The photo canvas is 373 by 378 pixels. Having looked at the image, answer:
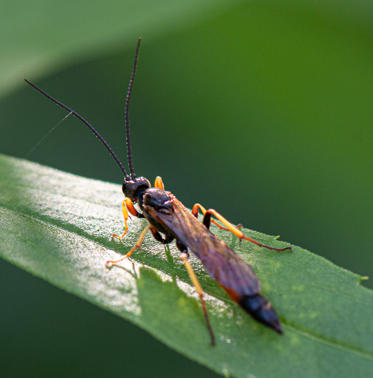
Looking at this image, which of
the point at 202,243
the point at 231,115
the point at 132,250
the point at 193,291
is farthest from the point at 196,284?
the point at 231,115

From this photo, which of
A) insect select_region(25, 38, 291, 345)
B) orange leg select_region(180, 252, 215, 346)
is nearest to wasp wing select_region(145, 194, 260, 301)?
insect select_region(25, 38, 291, 345)

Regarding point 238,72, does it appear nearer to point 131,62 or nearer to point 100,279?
point 131,62

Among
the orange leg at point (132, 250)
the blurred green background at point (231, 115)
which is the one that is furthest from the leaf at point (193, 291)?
the blurred green background at point (231, 115)

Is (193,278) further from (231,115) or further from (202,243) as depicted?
(231,115)

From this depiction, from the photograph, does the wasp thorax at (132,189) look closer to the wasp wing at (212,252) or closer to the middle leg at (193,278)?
the wasp wing at (212,252)

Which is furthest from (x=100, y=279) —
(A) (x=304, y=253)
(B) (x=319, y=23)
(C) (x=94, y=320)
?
(B) (x=319, y=23)

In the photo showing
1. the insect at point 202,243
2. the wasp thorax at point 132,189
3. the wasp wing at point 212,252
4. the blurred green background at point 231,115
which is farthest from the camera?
the blurred green background at point 231,115

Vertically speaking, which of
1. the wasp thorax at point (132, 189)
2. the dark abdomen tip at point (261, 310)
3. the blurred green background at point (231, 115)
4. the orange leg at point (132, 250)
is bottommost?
the dark abdomen tip at point (261, 310)
